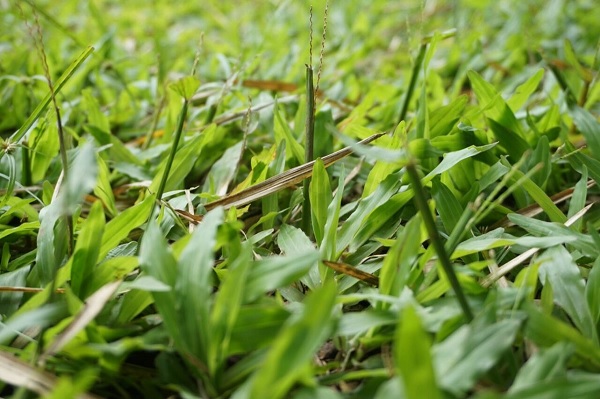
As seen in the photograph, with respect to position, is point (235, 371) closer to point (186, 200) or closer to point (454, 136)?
point (186, 200)

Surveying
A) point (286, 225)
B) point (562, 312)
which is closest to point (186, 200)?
point (286, 225)

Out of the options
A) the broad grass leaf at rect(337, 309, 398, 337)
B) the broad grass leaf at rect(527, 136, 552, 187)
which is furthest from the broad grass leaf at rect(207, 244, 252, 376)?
the broad grass leaf at rect(527, 136, 552, 187)

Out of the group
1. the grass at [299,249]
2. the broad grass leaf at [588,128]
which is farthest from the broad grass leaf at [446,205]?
the broad grass leaf at [588,128]

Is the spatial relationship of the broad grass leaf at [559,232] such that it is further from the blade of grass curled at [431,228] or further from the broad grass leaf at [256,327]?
the broad grass leaf at [256,327]

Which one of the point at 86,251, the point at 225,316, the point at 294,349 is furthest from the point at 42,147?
the point at 294,349

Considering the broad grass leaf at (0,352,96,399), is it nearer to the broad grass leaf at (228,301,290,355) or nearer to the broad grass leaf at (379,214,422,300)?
the broad grass leaf at (228,301,290,355)

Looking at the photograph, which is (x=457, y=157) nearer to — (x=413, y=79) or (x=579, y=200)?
(x=579, y=200)
